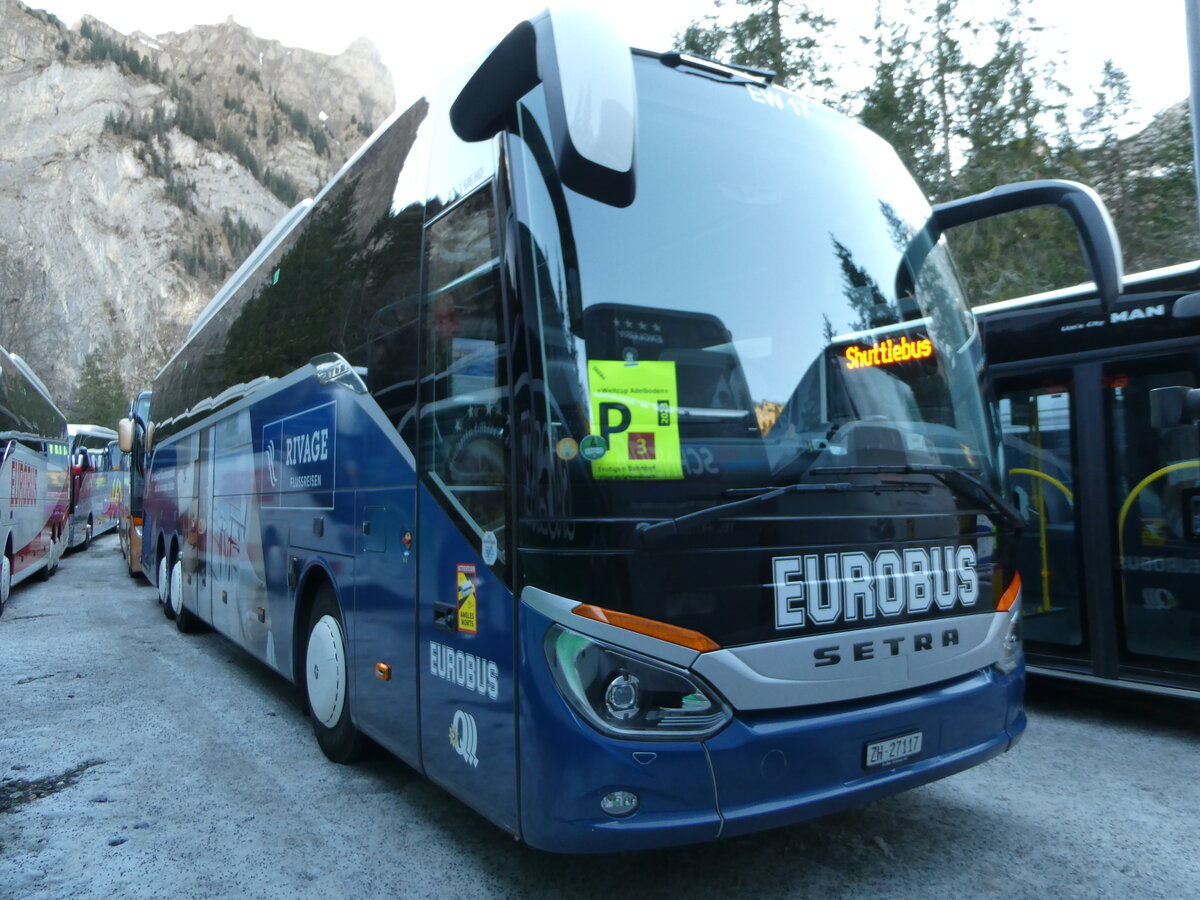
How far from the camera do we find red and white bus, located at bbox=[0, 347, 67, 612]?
12.1m

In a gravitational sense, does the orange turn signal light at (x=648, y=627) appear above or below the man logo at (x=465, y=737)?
above

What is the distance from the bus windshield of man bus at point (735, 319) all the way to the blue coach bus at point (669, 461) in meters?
0.01

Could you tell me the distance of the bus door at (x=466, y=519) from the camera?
329cm

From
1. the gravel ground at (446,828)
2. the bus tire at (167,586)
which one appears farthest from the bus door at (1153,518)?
the bus tire at (167,586)

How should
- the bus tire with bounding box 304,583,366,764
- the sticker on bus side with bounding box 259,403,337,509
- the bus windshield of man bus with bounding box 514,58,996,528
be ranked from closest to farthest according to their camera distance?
the bus windshield of man bus with bounding box 514,58,996,528
the bus tire with bounding box 304,583,366,764
the sticker on bus side with bounding box 259,403,337,509

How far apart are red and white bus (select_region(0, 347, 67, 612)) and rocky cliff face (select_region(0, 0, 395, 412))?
52.6m

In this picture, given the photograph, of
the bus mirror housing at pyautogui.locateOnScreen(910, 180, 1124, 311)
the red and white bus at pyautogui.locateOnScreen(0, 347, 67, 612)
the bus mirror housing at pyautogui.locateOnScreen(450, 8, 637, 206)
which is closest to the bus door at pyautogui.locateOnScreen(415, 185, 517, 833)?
the bus mirror housing at pyautogui.locateOnScreen(450, 8, 637, 206)

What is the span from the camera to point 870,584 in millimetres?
3387

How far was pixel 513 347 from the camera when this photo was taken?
321 cm

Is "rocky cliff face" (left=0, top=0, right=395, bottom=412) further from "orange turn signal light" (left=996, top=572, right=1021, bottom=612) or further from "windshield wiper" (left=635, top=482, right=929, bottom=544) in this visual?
"windshield wiper" (left=635, top=482, right=929, bottom=544)

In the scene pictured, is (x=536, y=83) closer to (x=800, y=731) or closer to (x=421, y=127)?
(x=421, y=127)

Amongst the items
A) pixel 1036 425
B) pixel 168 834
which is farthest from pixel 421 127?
pixel 1036 425

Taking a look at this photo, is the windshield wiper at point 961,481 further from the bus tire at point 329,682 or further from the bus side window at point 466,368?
the bus tire at point 329,682

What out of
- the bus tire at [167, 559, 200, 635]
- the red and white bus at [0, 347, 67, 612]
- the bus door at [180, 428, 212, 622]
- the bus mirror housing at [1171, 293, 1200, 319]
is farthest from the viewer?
the red and white bus at [0, 347, 67, 612]
